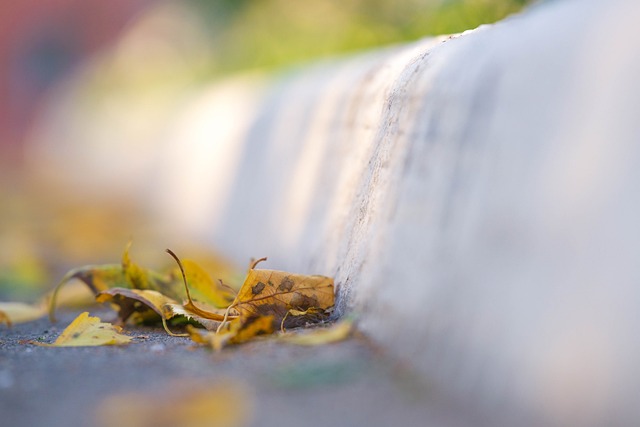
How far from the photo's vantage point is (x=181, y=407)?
93cm

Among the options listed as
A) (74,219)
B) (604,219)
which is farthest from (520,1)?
(74,219)

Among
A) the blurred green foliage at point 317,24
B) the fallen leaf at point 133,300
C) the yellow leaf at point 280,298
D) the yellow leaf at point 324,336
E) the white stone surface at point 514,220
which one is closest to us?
the white stone surface at point 514,220

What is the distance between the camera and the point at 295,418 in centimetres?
88

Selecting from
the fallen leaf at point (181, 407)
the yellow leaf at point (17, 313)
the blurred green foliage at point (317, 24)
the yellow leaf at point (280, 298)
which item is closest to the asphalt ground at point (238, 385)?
the fallen leaf at point (181, 407)

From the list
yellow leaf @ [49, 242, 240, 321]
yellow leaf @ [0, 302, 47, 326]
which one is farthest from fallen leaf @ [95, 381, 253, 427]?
yellow leaf @ [0, 302, 47, 326]

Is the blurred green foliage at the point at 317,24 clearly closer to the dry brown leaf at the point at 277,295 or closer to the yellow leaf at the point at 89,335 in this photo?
the dry brown leaf at the point at 277,295

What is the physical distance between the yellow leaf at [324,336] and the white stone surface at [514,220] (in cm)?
4

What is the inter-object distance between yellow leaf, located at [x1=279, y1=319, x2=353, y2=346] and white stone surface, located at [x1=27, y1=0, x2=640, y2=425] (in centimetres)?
4

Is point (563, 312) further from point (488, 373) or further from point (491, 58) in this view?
point (491, 58)

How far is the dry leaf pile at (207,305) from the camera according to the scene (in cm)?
123

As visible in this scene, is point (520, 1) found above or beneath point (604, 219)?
above

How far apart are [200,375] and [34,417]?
0.66 feet

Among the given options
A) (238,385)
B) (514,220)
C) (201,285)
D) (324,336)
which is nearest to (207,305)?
(201,285)

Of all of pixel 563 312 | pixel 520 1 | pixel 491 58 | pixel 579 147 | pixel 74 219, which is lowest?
pixel 74 219
